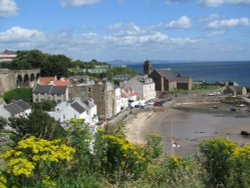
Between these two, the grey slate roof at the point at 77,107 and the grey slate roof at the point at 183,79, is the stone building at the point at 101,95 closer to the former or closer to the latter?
the grey slate roof at the point at 77,107

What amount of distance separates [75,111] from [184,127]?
38.2 ft

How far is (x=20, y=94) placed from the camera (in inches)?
1866

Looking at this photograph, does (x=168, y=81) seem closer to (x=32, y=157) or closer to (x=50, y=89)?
(x=50, y=89)

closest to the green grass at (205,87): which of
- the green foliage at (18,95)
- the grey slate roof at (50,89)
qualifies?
the grey slate roof at (50,89)

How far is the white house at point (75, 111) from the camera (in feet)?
108

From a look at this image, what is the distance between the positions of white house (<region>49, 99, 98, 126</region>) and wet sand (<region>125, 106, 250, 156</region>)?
12.9ft

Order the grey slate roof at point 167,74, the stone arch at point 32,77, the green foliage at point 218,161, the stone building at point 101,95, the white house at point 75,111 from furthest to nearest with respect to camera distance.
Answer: the grey slate roof at point 167,74 < the stone arch at point 32,77 < the stone building at point 101,95 < the white house at point 75,111 < the green foliage at point 218,161

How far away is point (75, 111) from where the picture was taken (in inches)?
1325

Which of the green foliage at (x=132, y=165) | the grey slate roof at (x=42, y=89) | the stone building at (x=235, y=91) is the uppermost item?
the green foliage at (x=132, y=165)

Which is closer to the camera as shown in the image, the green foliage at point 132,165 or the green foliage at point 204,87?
the green foliage at point 132,165

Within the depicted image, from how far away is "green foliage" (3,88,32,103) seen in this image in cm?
4656

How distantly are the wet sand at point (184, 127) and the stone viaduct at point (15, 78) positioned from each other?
18.2 meters

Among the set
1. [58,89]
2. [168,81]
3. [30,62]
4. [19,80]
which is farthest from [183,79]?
[58,89]

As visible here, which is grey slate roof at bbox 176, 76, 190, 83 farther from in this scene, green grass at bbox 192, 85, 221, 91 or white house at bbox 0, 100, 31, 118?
white house at bbox 0, 100, 31, 118
